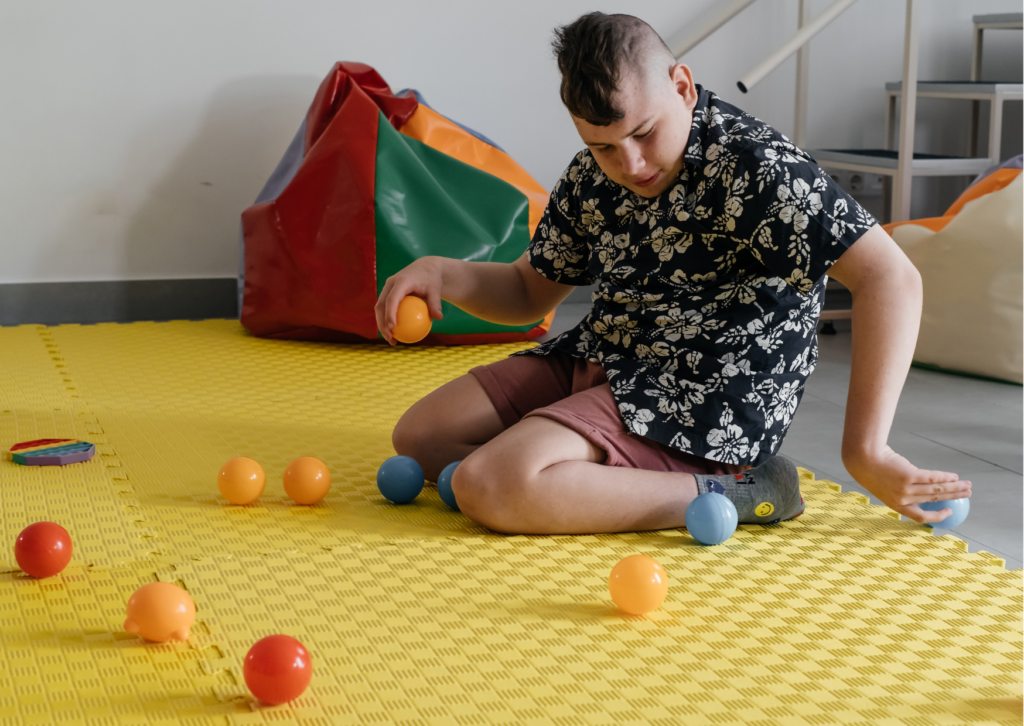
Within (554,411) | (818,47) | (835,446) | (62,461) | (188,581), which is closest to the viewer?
(188,581)

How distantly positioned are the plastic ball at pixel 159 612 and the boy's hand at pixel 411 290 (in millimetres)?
493

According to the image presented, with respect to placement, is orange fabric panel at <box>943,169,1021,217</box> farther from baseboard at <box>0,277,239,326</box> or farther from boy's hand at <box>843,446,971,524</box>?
baseboard at <box>0,277,239,326</box>

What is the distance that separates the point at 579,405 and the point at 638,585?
1.06ft

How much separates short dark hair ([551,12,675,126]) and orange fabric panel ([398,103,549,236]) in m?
1.25

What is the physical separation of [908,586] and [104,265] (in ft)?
7.23

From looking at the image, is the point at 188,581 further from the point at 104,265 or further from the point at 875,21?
the point at 875,21

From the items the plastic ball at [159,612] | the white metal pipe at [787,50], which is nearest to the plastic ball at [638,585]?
the plastic ball at [159,612]

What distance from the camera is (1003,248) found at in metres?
2.16

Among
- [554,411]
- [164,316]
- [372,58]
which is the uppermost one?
[372,58]

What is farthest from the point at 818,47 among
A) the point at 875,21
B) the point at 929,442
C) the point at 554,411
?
the point at 554,411

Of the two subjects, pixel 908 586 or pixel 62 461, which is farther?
pixel 62 461

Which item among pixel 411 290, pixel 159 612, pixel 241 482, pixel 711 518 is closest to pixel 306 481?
pixel 241 482

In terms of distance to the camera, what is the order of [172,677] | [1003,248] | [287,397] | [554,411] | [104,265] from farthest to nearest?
[104,265]
[1003,248]
[287,397]
[554,411]
[172,677]

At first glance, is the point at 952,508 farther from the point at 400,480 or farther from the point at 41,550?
the point at 41,550
